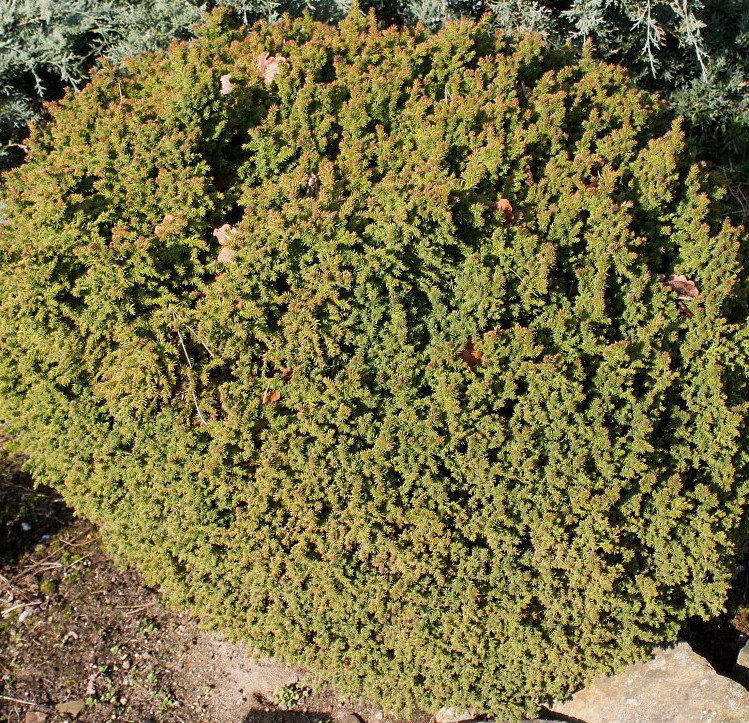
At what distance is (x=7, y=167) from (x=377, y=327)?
3632 mm

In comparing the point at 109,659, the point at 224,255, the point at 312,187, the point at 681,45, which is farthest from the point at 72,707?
the point at 681,45

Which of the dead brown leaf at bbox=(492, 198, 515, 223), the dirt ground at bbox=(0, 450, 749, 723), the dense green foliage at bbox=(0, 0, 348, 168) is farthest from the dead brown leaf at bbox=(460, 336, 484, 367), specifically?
Result: the dense green foliage at bbox=(0, 0, 348, 168)

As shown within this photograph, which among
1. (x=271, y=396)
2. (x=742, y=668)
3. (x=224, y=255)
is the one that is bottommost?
(x=742, y=668)

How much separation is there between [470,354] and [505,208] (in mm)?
649

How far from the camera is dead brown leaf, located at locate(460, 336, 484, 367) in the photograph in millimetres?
2725

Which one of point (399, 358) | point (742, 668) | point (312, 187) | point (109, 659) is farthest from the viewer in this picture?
point (109, 659)

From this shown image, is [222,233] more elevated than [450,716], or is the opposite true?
[222,233]

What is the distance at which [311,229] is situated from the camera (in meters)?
2.62

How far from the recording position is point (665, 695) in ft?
10.1

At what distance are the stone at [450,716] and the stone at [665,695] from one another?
1.38 feet

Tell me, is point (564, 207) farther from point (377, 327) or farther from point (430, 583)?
point (430, 583)

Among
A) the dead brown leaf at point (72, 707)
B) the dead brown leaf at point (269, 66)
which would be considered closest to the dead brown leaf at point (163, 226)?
the dead brown leaf at point (269, 66)

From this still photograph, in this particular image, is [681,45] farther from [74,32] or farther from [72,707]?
[72,707]

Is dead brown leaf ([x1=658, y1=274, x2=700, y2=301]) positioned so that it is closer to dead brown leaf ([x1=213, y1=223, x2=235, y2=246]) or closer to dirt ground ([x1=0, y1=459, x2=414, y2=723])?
dead brown leaf ([x1=213, y1=223, x2=235, y2=246])
